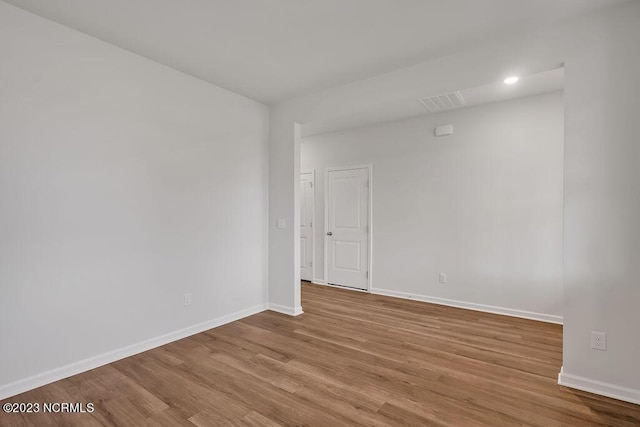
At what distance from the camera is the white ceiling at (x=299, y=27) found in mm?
2250

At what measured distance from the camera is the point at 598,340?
7.42 ft

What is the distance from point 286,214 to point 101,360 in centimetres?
238

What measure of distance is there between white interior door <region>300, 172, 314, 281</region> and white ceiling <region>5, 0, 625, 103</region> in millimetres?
2797

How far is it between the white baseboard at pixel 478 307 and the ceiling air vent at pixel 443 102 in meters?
2.62

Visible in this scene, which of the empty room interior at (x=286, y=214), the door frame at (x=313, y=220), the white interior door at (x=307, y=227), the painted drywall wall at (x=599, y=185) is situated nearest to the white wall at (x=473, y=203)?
the empty room interior at (x=286, y=214)

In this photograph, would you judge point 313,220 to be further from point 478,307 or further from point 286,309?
point 478,307

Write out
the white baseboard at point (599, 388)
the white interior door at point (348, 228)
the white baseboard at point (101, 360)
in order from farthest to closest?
the white interior door at point (348, 228) → the white baseboard at point (101, 360) → the white baseboard at point (599, 388)

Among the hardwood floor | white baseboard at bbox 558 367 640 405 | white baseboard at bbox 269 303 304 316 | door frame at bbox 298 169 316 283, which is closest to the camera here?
the hardwood floor

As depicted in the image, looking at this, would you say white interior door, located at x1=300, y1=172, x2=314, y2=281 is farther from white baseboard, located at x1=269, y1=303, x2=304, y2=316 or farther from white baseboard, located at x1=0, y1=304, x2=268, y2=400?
white baseboard, located at x1=0, y1=304, x2=268, y2=400

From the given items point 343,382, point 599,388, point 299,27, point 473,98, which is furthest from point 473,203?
point 299,27

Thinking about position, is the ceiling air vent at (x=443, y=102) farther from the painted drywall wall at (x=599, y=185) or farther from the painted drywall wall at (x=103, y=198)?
the painted drywall wall at (x=103, y=198)

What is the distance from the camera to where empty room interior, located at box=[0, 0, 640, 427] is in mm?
2203

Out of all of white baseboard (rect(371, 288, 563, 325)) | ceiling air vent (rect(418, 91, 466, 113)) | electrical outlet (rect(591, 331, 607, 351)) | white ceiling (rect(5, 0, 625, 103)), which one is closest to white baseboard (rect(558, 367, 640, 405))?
electrical outlet (rect(591, 331, 607, 351))

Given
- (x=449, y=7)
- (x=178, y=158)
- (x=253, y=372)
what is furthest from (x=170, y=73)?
(x=253, y=372)
